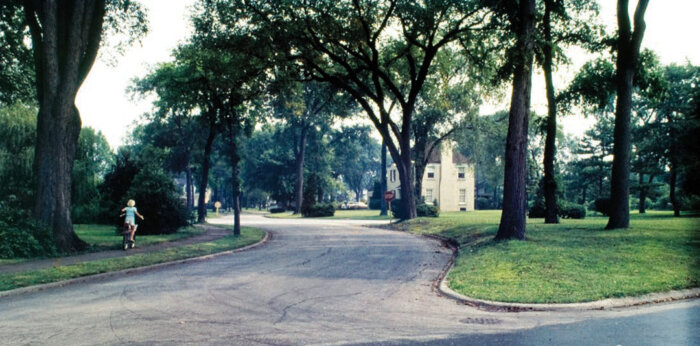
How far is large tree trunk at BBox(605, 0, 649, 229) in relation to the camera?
16.9 metres

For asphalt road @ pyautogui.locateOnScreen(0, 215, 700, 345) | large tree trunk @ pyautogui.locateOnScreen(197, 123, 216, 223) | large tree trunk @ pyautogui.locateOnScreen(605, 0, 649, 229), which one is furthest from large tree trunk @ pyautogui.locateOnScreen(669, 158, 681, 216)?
large tree trunk @ pyautogui.locateOnScreen(197, 123, 216, 223)

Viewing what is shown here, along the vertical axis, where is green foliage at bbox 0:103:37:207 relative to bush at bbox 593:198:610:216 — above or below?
above

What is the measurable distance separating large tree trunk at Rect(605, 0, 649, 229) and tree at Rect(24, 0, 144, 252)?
18.7 m

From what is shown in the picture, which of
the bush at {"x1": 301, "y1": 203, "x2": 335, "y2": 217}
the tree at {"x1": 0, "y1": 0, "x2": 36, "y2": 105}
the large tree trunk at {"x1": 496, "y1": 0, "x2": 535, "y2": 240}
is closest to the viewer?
the large tree trunk at {"x1": 496, "y1": 0, "x2": 535, "y2": 240}

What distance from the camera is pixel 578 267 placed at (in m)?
9.91

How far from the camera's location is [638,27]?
17.0 m

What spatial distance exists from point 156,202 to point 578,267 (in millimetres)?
19527

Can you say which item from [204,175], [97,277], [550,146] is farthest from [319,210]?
[97,277]

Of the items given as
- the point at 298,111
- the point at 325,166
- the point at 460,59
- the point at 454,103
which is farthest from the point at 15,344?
the point at 325,166

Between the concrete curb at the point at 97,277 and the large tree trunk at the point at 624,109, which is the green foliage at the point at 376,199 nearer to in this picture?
the large tree trunk at the point at 624,109

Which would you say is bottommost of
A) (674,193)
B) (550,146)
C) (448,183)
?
(674,193)

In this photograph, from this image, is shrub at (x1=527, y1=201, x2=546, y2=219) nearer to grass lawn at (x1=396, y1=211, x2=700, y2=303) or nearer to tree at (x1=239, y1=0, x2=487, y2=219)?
tree at (x1=239, y1=0, x2=487, y2=219)

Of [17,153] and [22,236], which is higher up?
[17,153]

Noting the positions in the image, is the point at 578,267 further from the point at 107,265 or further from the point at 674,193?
the point at 674,193
